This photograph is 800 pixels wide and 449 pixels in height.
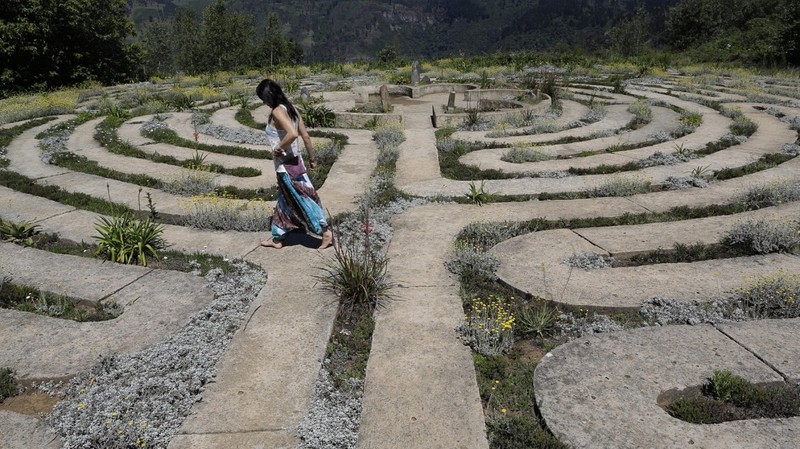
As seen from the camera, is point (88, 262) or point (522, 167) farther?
point (522, 167)

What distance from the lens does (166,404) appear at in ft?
15.8

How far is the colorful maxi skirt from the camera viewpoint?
7859mm

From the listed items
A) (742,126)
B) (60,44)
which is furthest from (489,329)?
(60,44)

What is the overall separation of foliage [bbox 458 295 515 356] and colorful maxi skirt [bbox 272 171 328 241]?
9.16 ft

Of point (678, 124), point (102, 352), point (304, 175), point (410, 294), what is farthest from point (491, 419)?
point (678, 124)

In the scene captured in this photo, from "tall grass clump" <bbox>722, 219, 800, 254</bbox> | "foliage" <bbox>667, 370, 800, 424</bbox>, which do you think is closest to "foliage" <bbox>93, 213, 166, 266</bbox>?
"foliage" <bbox>667, 370, 800, 424</bbox>

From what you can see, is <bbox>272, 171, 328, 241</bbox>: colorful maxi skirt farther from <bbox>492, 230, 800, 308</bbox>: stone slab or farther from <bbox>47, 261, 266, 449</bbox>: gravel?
<bbox>492, 230, 800, 308</bbox>: stone slab

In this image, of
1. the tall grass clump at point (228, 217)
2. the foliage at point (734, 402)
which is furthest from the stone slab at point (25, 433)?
the foliage at point (734, 402)

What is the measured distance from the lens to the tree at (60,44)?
94.9ft

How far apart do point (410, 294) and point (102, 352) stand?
3358mm

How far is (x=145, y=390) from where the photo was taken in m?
4.98

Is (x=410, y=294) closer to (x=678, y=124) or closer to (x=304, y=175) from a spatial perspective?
(x=304, y=175)

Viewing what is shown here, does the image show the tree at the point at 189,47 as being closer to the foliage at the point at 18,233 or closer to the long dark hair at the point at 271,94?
the foliage at the point at 18,233

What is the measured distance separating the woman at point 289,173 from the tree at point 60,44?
28210 millimetres
